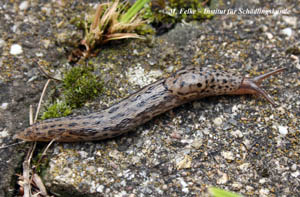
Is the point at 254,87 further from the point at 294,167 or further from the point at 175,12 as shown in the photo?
the point at 175,12

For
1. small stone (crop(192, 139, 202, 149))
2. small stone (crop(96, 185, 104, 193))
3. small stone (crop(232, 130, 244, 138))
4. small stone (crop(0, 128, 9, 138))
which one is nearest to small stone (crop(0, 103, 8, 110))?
small stone (crop(0, 128, 9, 138))

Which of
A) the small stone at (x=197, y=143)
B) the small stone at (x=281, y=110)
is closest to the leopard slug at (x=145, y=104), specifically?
the small stone at (x=281, y=110)

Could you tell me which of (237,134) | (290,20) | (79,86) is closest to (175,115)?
(237,134)

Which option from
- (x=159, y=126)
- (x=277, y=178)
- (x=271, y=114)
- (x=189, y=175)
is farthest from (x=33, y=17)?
(x=277, y=178)

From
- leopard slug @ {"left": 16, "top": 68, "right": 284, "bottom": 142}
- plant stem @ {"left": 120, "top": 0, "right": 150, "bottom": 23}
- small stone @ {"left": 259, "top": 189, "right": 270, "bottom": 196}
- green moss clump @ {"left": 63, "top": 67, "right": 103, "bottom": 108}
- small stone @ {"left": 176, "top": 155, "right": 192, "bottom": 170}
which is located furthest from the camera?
green moss clump @ {"left": 63, "top": 67, "right": 103, "bottom": 108}

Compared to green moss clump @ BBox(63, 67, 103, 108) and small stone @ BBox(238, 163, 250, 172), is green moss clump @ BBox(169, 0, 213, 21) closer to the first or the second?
green moss clump @ BBox(63, 67, 103, 108)

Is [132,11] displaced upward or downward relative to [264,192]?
upward

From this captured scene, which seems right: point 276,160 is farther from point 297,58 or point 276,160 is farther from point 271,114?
point 297,58
